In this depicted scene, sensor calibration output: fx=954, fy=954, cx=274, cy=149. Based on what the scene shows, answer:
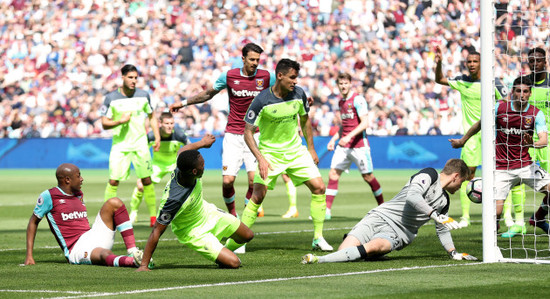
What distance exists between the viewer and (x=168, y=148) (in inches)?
617

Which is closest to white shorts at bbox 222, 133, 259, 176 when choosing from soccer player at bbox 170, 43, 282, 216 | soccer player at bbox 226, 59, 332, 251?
soccer player at bbox 170, 43, 282, 216

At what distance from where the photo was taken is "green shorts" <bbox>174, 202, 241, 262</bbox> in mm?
8688

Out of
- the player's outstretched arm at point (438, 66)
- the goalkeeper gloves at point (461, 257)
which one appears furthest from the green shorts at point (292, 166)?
the goalkeeper gloves at point (461, 257)

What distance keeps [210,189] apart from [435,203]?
12.7 metres

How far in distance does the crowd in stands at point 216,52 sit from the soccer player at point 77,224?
20.0m

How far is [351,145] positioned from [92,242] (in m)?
6.93

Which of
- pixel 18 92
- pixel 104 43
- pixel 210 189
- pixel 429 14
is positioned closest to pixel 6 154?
pixel 18 92

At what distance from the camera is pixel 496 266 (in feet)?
28.0

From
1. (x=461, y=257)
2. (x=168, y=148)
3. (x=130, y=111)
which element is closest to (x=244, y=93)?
(x=130, y=111)

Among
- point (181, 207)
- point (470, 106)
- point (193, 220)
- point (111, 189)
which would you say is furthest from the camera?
point (111, 189)

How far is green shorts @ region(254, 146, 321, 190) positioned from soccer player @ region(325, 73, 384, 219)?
4232 millimetres

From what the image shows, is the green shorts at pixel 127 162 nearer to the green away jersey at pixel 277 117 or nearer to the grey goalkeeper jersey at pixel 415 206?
the green away jersey at pixel 277 117

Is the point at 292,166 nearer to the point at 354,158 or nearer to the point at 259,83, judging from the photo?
the point at 259,83

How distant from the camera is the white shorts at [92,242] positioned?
902cm
